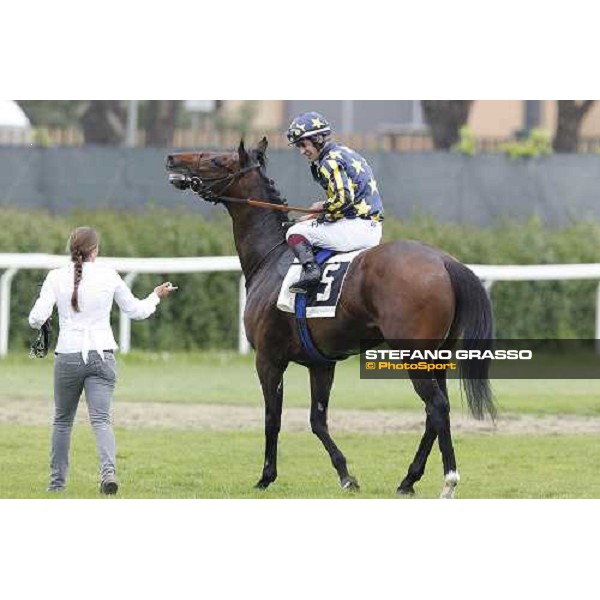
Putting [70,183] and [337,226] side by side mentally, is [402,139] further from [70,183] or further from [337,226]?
[337,226]

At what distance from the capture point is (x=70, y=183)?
16047 millimetres

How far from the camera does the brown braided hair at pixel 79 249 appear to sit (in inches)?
277

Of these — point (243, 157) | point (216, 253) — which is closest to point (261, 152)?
point (243, 157)

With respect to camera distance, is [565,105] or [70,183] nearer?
[70,183]

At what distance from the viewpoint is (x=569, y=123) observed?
17.7m

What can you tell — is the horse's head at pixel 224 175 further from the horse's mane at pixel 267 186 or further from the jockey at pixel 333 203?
the jockey at pixel 333 203

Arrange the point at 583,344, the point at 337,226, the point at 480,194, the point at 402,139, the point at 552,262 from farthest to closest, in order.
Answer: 1. the point at 402,139
2. the point at 480,194
3. the point at 552,262
4. the point at 583,344
5. the point at 337,226

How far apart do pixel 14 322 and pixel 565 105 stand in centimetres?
755

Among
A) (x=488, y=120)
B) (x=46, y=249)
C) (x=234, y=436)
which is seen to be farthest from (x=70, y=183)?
(x=488, y=120)

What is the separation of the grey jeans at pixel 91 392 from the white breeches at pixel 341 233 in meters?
1.25

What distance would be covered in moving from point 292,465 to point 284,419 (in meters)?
2.16

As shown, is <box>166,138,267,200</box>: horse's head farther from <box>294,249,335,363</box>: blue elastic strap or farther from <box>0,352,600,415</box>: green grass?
<box>0,352,600,415</box>: green grass

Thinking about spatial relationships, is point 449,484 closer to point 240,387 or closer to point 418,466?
point 418,466

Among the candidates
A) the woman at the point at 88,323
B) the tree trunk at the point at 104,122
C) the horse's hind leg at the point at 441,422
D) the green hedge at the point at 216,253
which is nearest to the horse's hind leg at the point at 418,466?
the horse's hind leg at the point at 441,422
